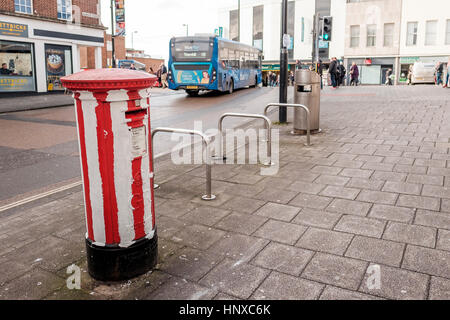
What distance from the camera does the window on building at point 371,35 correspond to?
133ft

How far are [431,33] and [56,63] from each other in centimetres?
3203

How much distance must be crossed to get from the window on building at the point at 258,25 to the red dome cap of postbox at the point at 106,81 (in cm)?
4754

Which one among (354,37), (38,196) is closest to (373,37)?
(354,37)

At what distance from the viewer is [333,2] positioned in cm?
4294

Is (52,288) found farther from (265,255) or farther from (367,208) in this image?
(367,208)

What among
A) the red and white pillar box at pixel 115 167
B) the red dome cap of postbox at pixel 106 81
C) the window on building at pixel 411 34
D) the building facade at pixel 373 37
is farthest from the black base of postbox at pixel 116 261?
the window on building at pixel 411 34

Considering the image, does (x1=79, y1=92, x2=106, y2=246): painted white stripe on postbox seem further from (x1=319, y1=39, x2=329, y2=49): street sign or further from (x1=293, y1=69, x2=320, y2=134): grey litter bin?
(x1=319, y1=39, x2=329, y2=49): street sign

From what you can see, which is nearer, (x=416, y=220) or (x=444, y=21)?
(x=416, y=220)

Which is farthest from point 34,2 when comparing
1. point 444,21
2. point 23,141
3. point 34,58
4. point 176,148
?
point 444,21

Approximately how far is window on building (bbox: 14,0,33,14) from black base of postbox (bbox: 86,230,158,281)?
75.5 ft

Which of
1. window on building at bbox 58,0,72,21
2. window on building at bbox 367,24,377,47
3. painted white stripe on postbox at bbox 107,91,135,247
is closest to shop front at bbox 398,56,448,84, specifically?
window on building at bbox 367,24,377,47

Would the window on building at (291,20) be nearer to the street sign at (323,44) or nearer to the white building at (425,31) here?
the street sign at (323,44)

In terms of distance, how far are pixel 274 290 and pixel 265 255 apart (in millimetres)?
533

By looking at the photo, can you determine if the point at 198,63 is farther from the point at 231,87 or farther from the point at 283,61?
the point at 283,61
